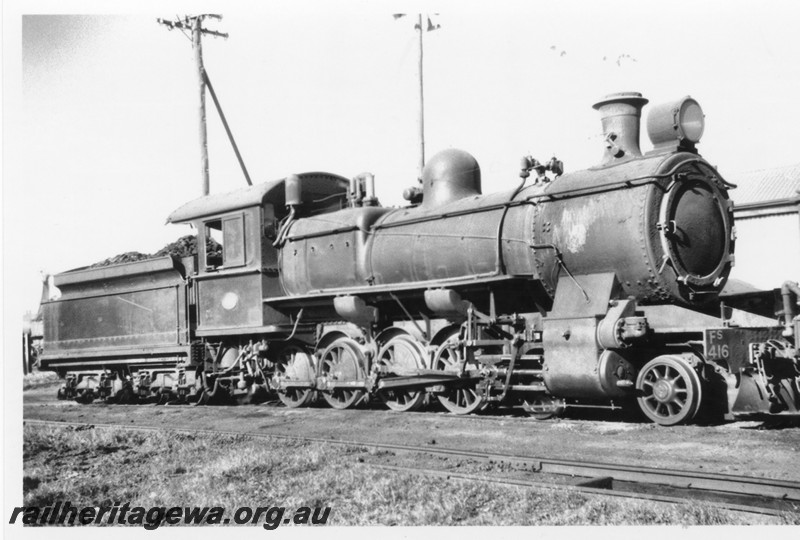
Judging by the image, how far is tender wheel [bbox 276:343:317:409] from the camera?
1262 centimetres

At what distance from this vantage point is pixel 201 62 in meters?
22.5

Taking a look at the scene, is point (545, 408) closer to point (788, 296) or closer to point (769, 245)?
point (788, 296)

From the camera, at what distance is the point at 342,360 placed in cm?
1194

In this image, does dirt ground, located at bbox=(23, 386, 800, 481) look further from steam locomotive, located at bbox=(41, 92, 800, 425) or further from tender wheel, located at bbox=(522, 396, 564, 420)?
steam locomotive, located at bbox=(41, 92, 800, 425)

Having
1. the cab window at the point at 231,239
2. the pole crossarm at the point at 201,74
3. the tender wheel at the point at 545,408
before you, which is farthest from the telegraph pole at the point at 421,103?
the tender wheel at the point at 545,408

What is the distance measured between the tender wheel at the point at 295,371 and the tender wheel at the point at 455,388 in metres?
2.59

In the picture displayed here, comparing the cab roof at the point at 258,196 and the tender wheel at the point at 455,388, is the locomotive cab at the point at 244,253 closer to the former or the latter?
the cab roof at the point at 258,196

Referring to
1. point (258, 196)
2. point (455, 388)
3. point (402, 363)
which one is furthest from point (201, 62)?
point (455, 388)

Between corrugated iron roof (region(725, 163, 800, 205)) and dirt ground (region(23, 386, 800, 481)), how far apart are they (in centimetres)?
1345

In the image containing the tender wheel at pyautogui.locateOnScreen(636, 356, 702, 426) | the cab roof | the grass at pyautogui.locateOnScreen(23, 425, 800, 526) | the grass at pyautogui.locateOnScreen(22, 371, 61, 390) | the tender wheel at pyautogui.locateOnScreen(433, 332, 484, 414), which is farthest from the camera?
the grass at pyautogui.locateOnScreen(22, 371, 61, 390)

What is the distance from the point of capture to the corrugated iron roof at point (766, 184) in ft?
69.4

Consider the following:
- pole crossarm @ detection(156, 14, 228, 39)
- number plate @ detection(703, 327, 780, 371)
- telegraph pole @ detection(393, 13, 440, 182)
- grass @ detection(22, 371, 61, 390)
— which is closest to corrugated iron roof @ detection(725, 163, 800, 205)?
telegraph pole @ detection(393, 13, 440, 182)

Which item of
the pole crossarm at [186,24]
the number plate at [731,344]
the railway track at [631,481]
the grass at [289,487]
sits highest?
the pole crossarm at [186,24]

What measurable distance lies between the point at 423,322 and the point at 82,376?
869 cm
